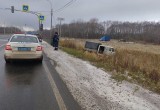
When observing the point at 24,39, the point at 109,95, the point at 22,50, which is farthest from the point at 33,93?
the point at 24,39

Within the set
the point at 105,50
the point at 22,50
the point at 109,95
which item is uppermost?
the point at 22,50

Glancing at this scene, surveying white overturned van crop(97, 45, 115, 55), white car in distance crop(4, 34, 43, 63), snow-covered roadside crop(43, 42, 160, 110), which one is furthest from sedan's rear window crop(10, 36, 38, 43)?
white overturned van crop(97, 45, 115, 55)

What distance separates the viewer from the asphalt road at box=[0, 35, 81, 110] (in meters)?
4.80

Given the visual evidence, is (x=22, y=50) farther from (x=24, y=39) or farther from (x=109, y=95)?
(x=109, y=95)

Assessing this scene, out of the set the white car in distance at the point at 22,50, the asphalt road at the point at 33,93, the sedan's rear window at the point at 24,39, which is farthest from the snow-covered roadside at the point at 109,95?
the sedan's rear window at the point at 24,39

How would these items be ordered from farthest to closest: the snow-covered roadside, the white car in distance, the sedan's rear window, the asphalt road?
the sedan's rear window, the white car in distance, the snow-covered roadside, the asphalt road

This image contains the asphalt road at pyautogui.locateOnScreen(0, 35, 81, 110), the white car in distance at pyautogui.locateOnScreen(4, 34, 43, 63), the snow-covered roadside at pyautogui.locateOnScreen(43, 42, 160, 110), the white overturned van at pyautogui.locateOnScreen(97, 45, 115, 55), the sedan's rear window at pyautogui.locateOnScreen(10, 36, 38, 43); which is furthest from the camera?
the white overturned van at pyautogui.locateOnScreen(97, 45, 115, 55)

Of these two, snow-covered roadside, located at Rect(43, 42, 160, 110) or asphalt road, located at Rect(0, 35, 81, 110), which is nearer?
asphalt road, located at Rect(0, 35, 81, 110)

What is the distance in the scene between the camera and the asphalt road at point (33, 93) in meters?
4.80

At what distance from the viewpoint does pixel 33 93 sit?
228 inches

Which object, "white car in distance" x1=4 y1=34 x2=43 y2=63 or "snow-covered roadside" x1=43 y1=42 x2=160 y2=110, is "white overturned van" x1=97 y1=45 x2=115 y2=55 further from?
"snow-covered roadside" x1=43 y1=42 x2=160 y2=110

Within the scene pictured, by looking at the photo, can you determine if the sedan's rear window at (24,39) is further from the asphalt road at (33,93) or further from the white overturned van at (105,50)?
the white overturned van at (105,50)

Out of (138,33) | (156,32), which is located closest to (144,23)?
(138,33)

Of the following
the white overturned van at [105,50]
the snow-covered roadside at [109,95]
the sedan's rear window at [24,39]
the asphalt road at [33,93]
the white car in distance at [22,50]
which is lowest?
the snow-covered roadside at [109,95]
